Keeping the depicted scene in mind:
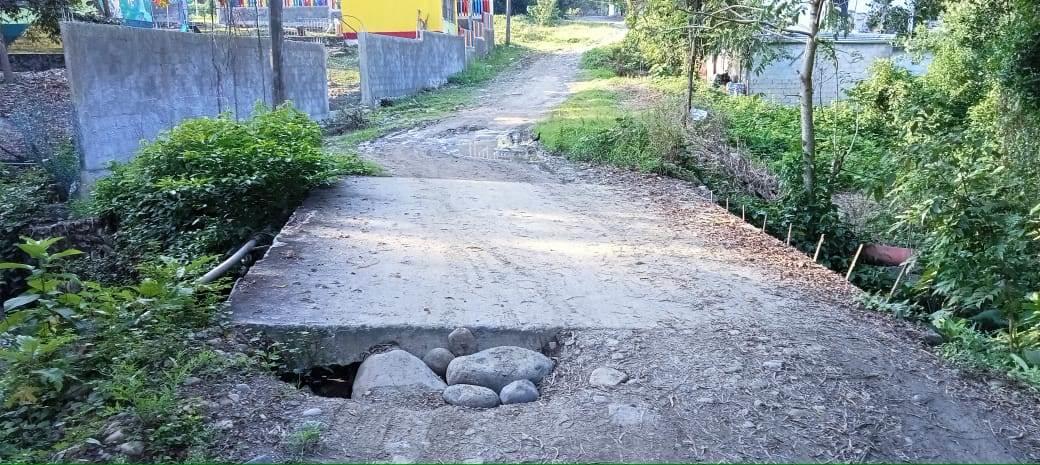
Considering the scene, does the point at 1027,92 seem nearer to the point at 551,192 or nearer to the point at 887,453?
the point at 551,192

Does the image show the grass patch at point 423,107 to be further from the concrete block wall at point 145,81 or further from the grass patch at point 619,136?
the grass patch at point 619,136

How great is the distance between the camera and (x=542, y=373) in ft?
13.7

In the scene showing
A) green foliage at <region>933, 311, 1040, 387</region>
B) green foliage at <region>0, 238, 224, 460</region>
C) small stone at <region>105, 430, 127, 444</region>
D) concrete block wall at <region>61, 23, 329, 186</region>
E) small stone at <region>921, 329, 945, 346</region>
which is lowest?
small stone at <region>921, 329, 945, 346</region>

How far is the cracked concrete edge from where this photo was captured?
4453mm

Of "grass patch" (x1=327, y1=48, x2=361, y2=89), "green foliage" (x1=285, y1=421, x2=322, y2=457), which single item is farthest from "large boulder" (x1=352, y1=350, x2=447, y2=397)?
"grass patch" (x1=327, y1=48, x2=361, y2=89)

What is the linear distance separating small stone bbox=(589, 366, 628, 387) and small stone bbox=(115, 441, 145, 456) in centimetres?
217

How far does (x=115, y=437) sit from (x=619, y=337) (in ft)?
8.94

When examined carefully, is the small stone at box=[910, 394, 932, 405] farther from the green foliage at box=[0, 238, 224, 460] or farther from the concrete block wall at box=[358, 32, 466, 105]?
the concrete block wall at box=[358, 32, 466, 105]

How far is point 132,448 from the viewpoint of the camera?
3.09m

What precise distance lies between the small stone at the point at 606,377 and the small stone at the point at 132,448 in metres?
2.17

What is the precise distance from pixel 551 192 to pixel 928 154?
4.28 metres

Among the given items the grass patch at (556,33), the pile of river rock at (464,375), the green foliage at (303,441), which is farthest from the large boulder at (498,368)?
the grass patch at (556,33)

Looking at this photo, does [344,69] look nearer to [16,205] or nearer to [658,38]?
[658,38]

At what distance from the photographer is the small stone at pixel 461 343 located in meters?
4.51
